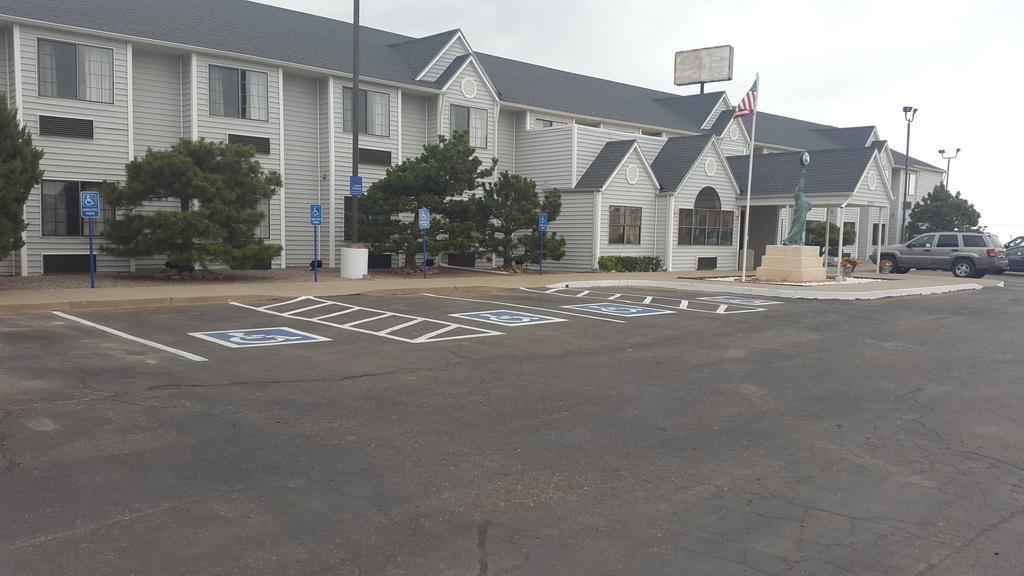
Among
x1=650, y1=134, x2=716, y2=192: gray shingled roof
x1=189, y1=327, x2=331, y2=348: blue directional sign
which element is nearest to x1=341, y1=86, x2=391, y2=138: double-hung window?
x1=650, y1=134, x2=716, y2=192: gray shingled roof

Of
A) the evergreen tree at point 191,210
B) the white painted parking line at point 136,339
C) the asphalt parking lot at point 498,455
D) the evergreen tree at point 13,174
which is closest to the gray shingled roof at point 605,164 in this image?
the evergreen tree at point 191,210

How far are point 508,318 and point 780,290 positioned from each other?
10300mm

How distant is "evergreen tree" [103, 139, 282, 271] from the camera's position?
63.3 ft

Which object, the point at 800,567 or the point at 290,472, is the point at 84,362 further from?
the point at 800,567

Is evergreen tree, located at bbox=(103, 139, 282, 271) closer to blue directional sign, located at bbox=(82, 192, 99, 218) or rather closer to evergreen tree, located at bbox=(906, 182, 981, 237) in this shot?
blue directional sign, located at bbox=(82, 192, 99, 218)

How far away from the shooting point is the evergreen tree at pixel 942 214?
160 ft

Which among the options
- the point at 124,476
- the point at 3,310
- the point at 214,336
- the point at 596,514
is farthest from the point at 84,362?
the point at 596,514

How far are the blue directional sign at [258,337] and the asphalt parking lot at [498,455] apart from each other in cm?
7

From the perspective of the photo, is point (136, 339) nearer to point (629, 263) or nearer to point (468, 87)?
point (468, 87)

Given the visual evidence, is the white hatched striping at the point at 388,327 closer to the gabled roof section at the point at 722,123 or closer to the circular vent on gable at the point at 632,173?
the circular vent on gable at the point at 632,173

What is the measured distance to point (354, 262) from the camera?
73.9 feet

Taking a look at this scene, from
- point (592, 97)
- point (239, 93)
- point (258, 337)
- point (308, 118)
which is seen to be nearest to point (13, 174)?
point (258, 337)

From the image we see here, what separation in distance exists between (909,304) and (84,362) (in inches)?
720

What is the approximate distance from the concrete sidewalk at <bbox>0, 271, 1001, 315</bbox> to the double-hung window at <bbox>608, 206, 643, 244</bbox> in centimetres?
321
